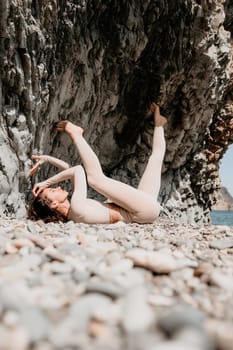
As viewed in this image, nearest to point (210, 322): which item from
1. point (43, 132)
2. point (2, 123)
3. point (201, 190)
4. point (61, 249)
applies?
point (61, 249)

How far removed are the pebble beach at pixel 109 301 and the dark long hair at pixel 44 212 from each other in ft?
9.87

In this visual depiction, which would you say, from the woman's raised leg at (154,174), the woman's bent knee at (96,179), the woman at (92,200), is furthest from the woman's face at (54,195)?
the woman's raised leg at (154,174)

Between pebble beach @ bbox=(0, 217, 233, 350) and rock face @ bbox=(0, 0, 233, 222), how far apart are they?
5.92 meters

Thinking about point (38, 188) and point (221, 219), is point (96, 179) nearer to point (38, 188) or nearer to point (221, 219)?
point (38, 188)

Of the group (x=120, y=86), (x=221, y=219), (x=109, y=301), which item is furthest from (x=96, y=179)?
(x=221, y=219)

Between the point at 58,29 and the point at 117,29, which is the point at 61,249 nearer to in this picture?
the point at 58,29

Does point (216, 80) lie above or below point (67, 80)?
above

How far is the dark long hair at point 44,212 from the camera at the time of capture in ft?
17.5

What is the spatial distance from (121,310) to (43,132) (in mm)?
8618

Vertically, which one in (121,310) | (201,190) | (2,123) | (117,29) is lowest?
(201,190)

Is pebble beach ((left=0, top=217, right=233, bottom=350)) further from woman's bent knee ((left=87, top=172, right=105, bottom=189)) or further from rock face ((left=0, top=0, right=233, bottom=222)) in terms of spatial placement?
rock face ((left=0, top=0, right=233, bottom=222))

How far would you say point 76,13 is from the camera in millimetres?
9383

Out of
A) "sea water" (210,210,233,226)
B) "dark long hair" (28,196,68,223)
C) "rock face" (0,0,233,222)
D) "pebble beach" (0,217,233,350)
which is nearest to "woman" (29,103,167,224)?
"dark long hair" (28,196,68,223)

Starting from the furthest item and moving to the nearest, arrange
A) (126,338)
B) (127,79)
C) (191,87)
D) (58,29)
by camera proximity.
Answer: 1. (191,87)
2. (127,79)
3. (58,29)
4. (126,338)
